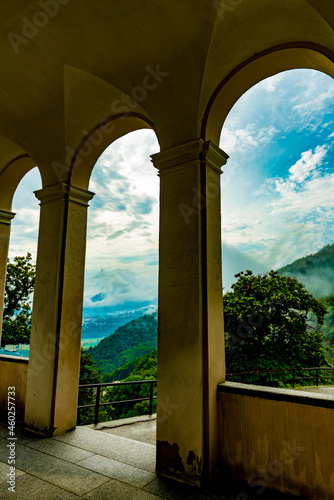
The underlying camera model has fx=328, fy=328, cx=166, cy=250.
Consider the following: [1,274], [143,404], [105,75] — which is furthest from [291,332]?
[105,75]

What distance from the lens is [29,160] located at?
661 cm

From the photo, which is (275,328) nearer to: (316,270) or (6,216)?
(6,216)

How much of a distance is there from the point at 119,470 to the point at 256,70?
4.78 meters

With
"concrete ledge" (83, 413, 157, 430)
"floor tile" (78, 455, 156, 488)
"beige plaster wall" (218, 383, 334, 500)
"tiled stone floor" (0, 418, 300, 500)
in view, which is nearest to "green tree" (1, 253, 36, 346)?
"concrete ledge" (83, 413, 157, 430)

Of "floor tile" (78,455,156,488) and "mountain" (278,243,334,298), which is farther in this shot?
"mountain" (278,243,334,298)

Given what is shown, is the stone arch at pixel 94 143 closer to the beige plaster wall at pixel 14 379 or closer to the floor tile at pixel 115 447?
the beige plaster wall at pixel 14 379

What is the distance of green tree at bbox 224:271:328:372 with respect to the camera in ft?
60.7

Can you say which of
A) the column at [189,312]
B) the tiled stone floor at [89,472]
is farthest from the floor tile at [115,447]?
the column at [189,312]

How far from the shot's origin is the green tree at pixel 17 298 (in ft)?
49.1

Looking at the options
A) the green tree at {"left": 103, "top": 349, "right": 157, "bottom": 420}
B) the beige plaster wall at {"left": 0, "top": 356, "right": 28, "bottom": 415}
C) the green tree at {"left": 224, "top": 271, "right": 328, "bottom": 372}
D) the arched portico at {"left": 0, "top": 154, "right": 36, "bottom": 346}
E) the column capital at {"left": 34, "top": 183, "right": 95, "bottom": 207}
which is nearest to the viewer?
the column capital at {"left": 34, "top": 183, "right": 95, "bottom": 207}

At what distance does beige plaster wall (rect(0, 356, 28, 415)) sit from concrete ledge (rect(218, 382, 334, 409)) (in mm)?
3672

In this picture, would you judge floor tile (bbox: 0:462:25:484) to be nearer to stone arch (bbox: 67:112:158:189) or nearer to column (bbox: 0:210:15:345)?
column (bbox: 0:210:15:345)

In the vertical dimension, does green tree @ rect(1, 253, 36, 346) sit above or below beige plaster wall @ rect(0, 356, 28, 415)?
above

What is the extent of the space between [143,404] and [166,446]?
583 inches
